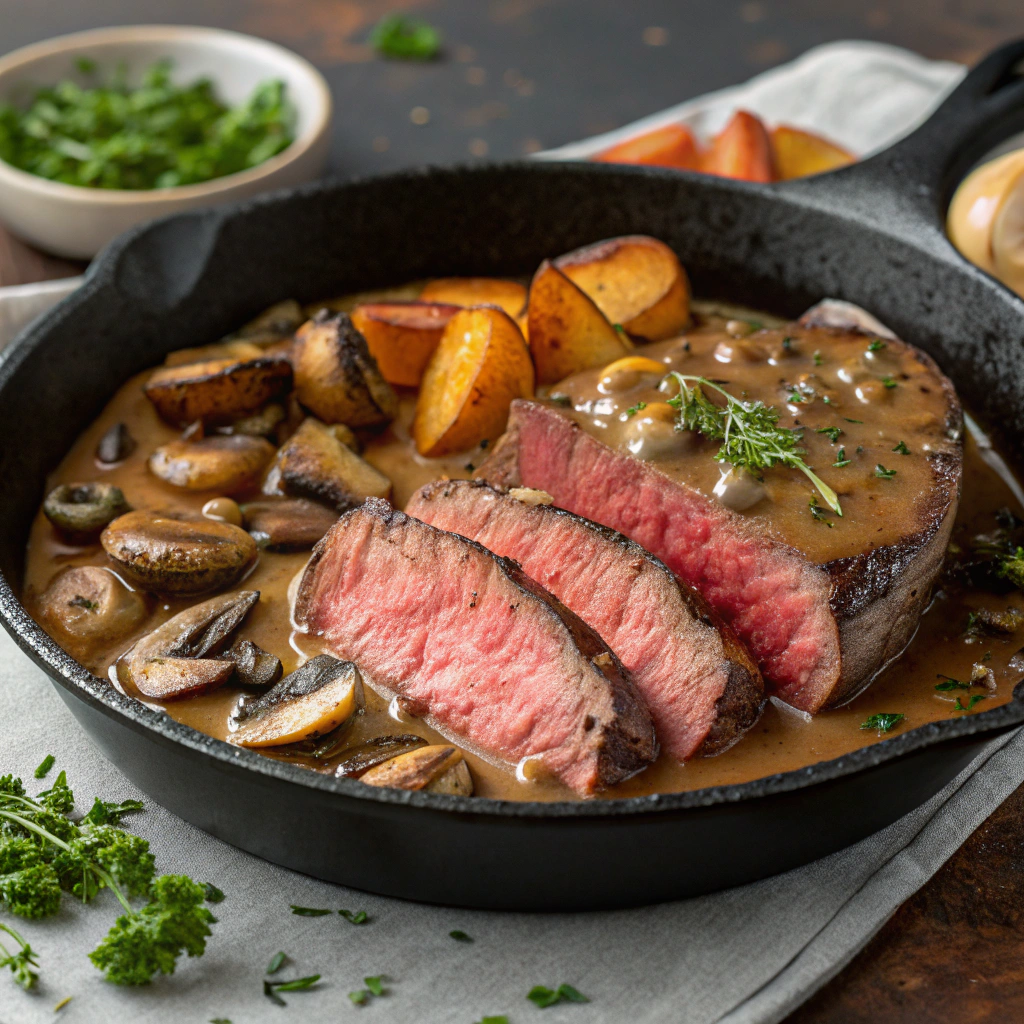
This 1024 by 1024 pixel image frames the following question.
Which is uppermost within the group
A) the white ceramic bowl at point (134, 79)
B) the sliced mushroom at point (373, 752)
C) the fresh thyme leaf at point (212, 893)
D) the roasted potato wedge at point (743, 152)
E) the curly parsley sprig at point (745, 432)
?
the white ceramic bowl at point (134, 79)

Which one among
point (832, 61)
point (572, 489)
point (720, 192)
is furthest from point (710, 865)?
point (832, 61)

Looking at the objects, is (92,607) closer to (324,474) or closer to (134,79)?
(324,474)

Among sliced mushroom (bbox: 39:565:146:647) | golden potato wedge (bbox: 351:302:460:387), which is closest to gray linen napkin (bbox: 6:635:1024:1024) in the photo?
sliced mushroom (bbox: 39:565:146:647)

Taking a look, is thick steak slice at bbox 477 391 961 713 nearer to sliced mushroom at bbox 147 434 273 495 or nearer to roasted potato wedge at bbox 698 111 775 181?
sliced mushroom at bbox 147 434 273 495

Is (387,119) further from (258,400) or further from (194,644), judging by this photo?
(194,644)

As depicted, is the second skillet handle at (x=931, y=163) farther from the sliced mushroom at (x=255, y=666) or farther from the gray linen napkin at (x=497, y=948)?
the sliced mushroom at (x=255, y=666)

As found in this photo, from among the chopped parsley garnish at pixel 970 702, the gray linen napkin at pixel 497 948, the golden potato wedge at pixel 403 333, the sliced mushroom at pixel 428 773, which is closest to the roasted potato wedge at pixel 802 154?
the golden potato wedge at pixel 403 333
